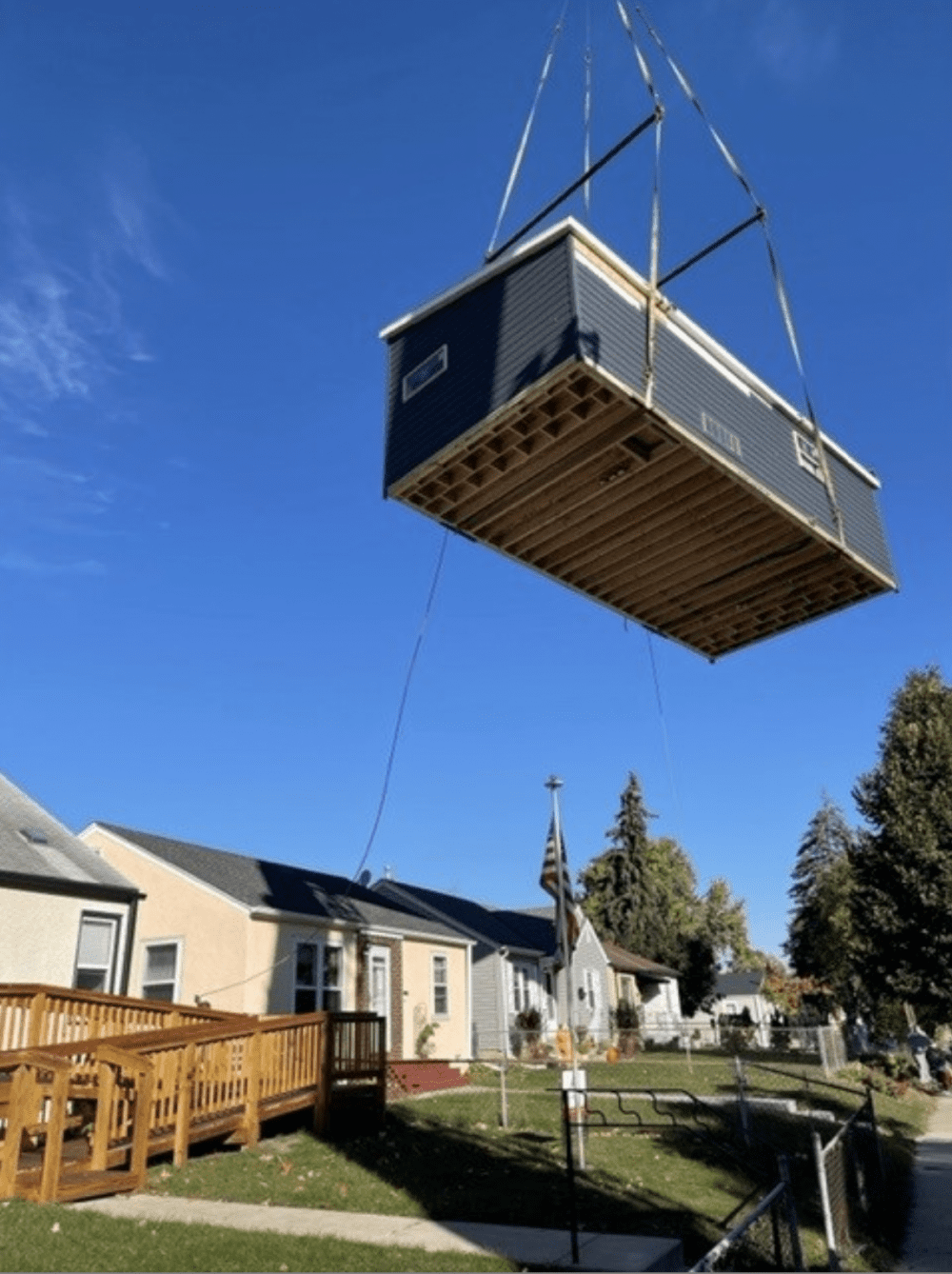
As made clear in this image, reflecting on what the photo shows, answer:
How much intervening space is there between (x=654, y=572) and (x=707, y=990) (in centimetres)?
4392

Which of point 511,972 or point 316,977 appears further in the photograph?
point 511,972

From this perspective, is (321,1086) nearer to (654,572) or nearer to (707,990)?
(654,572)

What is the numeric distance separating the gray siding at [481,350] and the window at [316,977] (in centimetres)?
1156

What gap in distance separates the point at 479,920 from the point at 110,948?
59.4ft

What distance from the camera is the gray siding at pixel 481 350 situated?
33.8 ft

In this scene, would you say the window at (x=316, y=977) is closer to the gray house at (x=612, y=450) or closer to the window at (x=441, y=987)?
the window at (x=441, y=987)

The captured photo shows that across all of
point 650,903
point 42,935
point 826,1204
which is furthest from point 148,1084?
point 650,903

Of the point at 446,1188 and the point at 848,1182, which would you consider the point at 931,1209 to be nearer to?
the point at 848,1182

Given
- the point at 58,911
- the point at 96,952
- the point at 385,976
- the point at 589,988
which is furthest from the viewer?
the point at 589,988

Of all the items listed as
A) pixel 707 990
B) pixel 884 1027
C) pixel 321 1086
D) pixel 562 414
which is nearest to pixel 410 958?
pixel 321 1086

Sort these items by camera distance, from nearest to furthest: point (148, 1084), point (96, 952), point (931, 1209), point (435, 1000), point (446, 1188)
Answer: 1. point (148, 1084)
2. point (446, 1188)
3. point (931, 1209)
4. point (96, 952)
5. point (435, 1000)

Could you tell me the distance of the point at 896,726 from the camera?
2527 centimetres

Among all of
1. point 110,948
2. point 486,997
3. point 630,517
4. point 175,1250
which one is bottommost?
point 175,1250

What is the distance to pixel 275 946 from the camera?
746 inches
